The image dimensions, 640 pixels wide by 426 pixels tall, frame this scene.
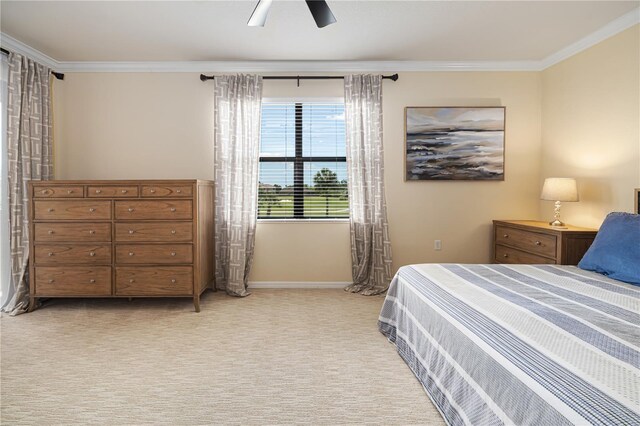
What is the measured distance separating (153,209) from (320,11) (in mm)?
2315

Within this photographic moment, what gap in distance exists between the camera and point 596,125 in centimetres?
335

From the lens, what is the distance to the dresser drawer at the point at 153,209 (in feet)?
11.1

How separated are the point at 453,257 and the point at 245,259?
2.44 m

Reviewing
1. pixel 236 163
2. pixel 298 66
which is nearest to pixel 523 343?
pixel 236 163

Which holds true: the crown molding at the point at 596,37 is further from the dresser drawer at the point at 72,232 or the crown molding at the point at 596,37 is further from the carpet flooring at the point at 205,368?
the dresser drawer at the point at 72,232

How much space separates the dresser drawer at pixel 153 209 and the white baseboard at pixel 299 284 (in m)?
1.27

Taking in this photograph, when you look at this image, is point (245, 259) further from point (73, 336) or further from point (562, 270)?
point (562, 270)

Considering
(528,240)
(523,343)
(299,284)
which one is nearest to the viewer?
(523,343)

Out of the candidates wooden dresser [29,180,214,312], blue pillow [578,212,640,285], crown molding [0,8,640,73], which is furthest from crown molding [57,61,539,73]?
blue pillow [578,212,640,285]

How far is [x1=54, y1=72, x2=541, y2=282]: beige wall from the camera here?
4.12 metres

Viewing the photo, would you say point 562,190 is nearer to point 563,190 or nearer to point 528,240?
point 563,190

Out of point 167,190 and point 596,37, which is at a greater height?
point 596,37

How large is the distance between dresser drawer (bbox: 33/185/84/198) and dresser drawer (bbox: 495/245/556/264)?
434 centimetres

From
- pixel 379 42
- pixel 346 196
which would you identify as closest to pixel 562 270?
pixel 346 196
